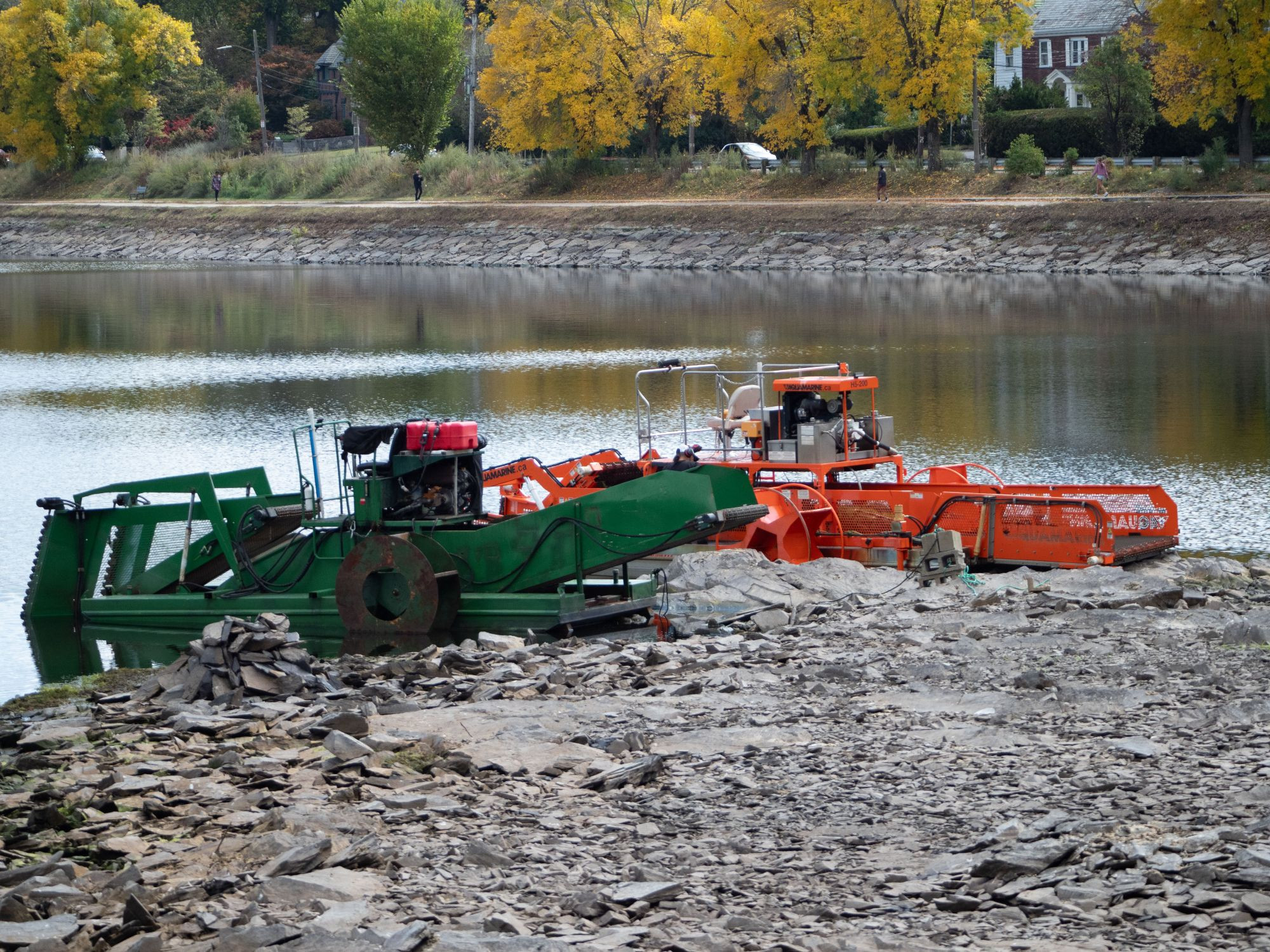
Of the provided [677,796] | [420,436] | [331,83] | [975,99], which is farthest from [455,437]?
[331,83]

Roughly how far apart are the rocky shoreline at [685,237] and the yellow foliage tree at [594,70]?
13.7 feet

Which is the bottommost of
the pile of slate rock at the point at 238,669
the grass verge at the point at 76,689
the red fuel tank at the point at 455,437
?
the grass verge at the point at 76,689

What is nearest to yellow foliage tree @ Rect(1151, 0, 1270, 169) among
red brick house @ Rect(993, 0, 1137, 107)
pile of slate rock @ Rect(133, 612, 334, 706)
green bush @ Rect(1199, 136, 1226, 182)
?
green bush @ Rect(1199, 136, 1226, 182)

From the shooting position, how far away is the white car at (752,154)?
77.2 metres

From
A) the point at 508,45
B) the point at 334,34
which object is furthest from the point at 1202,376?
the point at 334,34

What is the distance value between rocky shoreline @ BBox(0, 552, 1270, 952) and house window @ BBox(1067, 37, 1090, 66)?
89196mm

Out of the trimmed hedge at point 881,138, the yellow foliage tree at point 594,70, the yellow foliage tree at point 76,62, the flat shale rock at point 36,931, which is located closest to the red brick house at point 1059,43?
the trimmed hedge at point 881,138

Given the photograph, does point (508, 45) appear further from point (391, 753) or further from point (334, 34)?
point (391, 753)

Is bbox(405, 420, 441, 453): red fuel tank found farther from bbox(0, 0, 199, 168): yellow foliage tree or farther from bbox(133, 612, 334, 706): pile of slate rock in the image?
bbox(0, 0, 199, 168): yellow foliage tree

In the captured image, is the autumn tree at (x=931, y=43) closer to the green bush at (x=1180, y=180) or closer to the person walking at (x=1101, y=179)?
the person walking at (x=1101, y=179)

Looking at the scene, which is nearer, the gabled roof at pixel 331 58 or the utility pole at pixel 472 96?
the utility pole at pixel 472 96

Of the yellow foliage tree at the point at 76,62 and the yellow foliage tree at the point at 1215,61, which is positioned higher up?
the yellow foliage tree at the point at 76,62

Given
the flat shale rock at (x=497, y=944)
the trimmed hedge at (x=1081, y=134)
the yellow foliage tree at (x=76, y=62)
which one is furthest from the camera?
the yellow foliage tree at (x=76, y=62)

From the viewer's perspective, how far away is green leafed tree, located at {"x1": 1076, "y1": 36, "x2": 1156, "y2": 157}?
64.4 meters
